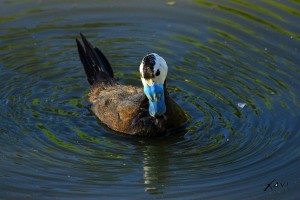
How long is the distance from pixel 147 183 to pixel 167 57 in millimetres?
3389

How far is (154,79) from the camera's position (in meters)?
9.24

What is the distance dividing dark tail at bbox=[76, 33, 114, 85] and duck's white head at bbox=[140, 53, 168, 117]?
1487 mm

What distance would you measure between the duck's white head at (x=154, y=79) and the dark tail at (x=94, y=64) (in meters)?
1.49

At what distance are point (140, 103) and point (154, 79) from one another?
0.58 metres

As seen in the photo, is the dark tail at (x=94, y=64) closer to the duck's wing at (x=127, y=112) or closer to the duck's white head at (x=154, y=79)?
the duck's wing at (x=127, y=112)

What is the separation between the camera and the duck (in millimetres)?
9273

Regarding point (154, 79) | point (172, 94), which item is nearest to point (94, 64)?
point (172, 94)

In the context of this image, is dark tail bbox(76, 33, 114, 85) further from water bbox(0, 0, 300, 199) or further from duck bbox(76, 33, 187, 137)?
water bbox(0, 0, 300, 199)

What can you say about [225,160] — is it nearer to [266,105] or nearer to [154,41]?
[266,105]

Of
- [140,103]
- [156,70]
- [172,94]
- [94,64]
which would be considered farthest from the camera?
[94,64]

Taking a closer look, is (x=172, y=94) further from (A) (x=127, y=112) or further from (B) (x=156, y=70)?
(B) (x=156, y=70)

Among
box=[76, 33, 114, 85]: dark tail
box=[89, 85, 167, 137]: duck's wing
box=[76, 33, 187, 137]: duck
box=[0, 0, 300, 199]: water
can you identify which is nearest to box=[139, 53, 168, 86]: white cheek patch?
box=[76, 33, 187, 137]: duck

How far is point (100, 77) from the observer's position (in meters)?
10.7

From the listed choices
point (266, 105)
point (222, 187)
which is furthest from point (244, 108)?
point (222, 187)
